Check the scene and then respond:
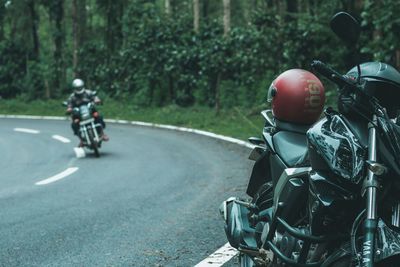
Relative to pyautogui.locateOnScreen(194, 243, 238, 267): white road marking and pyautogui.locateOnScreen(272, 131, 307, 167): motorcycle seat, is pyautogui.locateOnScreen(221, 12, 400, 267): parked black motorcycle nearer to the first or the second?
pyautogui.locateOnScreen(272, 131, 307, 167): motorcycle seat

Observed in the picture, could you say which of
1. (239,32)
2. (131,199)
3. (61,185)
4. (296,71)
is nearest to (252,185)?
(296,71)

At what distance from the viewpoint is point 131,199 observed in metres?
8.39

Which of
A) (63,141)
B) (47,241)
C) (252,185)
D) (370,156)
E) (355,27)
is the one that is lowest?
(63,141)

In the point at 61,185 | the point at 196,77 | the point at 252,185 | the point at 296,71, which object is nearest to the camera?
the point at 296,71

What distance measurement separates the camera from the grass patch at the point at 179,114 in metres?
18.2

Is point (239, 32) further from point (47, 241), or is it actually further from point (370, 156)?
point (370, 156)

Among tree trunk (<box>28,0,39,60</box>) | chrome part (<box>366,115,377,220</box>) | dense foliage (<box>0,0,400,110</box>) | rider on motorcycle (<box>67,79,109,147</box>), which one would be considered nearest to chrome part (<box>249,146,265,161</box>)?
chrome part (<box>366,115,377,220</box>)

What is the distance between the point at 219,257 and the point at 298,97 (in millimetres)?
1787

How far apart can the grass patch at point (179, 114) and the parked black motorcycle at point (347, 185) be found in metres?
10.9

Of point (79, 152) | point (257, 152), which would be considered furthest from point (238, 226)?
point (79, 152)

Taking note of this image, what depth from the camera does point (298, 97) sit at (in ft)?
13.6

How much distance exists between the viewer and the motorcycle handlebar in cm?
316

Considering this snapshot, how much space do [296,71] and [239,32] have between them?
19.3m

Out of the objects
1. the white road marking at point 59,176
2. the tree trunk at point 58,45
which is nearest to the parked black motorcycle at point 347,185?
the white road marking at point 59,176
